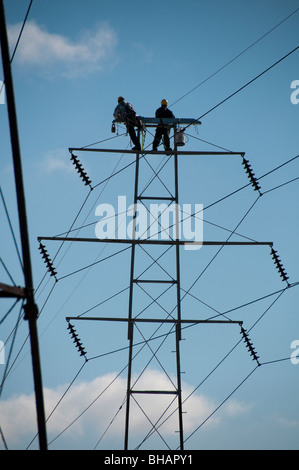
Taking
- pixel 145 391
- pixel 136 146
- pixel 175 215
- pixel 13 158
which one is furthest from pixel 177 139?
pixel 13 158

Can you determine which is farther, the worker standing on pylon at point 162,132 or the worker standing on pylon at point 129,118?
the worker standing on pylon at point 162,132

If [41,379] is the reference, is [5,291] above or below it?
above

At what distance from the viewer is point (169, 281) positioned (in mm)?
18891

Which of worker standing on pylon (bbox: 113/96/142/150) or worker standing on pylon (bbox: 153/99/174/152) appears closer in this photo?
worker standing on pylon (bbox: 113/96/142/150)

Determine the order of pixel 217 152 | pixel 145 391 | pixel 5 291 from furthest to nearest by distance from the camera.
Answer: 1. pixel 217 152
2. pixel 145 391
3. pixel 5 291

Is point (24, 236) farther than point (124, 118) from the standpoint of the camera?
No

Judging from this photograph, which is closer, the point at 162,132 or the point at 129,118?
the point at 129,118

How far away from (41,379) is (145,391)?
7978mm

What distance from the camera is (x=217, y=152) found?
19.7 m

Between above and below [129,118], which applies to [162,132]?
below
